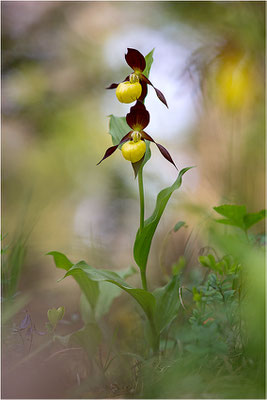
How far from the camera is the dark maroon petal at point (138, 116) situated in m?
0.65

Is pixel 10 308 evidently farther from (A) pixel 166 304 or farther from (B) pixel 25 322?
(A) pixel 166 304

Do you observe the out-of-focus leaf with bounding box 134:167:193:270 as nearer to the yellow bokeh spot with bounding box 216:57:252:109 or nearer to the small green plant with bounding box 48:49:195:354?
the small green plant with bounding box 48:49:195:354

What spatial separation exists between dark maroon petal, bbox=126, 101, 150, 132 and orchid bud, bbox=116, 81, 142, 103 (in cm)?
2

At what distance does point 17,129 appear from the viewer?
5.46ft

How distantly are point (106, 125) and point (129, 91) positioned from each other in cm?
109

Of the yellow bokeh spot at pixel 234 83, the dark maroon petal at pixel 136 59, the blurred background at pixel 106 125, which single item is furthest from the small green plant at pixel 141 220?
the yellow bokeh spot at pixel 234 83

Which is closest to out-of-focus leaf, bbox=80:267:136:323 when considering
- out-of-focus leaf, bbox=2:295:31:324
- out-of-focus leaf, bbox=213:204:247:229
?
out-of-focus leaf, bbox=2:295:31:324

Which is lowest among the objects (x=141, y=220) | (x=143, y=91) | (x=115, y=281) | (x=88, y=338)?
(x=88, y=338)

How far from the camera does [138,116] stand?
657 mm

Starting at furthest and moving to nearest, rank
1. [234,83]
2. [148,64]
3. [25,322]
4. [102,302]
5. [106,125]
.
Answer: [106,125] < [234,83] < [102,302] < [148,64] < [25,322]

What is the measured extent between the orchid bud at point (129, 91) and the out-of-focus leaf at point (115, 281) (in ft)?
1.02

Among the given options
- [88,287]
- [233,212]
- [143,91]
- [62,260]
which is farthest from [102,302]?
[143,91]

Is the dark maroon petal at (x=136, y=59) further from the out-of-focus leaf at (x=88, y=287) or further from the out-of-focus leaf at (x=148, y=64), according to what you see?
the out-of-focus leaf at (x=88, y=287)

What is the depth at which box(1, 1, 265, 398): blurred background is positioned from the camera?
1.22 meters
